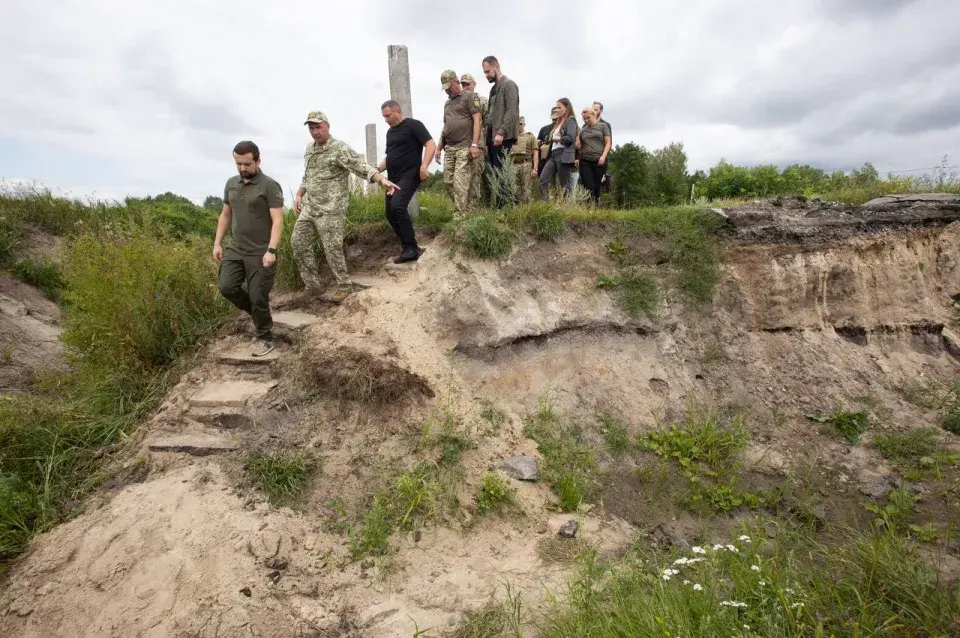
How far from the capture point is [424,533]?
3871mm

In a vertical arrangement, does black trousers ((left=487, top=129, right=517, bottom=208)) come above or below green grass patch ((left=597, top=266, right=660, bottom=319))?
above

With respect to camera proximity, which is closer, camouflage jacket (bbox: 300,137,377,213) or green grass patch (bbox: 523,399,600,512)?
green grass patch (bbox: 523,399,600,512)

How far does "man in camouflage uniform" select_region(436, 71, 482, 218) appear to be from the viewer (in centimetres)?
593

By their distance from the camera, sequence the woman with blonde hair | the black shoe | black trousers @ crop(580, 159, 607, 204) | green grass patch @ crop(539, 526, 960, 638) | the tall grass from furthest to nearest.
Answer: black trousers @ crop(580, 159, 607, 204) < the woman with blonde hair < the black shoe < the tall grass < green grass patch @ crop(539, 526, 960, 638)

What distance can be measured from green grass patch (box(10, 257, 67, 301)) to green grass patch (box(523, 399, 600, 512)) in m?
8.33

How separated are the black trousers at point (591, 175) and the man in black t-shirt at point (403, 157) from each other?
2.84m

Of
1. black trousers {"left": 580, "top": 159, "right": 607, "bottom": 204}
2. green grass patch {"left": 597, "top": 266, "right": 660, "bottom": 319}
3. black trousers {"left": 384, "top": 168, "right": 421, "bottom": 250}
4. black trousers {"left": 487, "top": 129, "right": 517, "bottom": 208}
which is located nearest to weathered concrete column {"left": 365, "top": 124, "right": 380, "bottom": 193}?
black trousers {"left": 487, "top": 129, "right": 517, "bottom": 208}

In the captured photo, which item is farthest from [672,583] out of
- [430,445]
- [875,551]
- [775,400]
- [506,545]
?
[775,400]

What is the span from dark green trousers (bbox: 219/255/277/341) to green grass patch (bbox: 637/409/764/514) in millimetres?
3969

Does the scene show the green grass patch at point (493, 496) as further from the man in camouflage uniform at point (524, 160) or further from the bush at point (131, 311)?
the man in camouflage uniform at point (524, 160)

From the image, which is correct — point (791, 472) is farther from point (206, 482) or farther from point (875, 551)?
point (206, 482)

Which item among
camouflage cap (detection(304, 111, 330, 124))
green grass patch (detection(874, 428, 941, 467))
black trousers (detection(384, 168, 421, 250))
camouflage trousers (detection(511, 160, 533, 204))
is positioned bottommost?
green grass patch (detection(874, 428, 941, 467))

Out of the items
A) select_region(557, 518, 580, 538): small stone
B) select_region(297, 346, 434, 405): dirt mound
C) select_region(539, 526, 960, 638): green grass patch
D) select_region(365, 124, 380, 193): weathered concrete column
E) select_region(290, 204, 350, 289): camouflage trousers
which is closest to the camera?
select_region(539, 526, 960, 638): green grass patch

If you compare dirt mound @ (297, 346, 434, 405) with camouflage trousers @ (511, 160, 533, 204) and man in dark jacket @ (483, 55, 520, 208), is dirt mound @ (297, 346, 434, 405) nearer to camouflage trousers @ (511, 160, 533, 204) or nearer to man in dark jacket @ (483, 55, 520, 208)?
man in dark jacket @ (483, 55, 520, 208)
